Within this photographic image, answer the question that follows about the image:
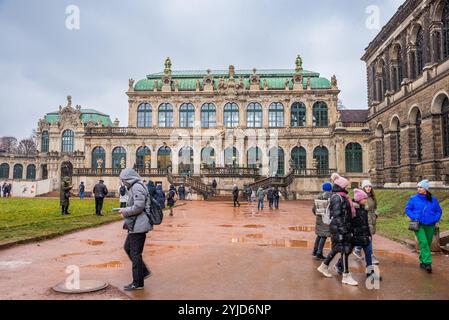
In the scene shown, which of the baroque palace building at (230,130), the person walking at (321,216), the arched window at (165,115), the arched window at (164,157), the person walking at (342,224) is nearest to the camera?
the person walking at (342,224)

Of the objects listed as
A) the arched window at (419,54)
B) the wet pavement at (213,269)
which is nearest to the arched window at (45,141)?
the arched window at (419,54)

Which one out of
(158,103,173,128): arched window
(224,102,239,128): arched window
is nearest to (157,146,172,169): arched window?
(158,103,173,128): arched window

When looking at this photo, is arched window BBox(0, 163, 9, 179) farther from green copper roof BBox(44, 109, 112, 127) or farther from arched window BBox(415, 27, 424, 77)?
arched window BBox(415, 27, 424, 77)

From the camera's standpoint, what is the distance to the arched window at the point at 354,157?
47.6 metres

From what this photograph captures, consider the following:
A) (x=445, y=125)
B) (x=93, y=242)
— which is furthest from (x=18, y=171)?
(x=445, y=125)

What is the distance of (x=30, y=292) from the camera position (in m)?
6.00

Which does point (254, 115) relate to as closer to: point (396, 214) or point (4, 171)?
point (396, 214)

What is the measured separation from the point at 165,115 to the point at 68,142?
22.4 meters

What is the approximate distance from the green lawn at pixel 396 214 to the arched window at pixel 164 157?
30.5 meters

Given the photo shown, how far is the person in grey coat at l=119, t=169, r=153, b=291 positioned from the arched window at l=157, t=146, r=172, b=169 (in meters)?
45.4

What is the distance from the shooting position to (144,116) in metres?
53.9

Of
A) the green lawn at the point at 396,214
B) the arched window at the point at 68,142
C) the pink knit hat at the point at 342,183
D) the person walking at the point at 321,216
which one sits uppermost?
the arched window at the point at 68,142

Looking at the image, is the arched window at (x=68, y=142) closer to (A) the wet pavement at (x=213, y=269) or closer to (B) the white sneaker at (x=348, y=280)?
(A) the wet pavement at (x=213, y=269)

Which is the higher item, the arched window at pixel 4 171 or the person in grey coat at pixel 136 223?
the arched window at pixel 4 171
